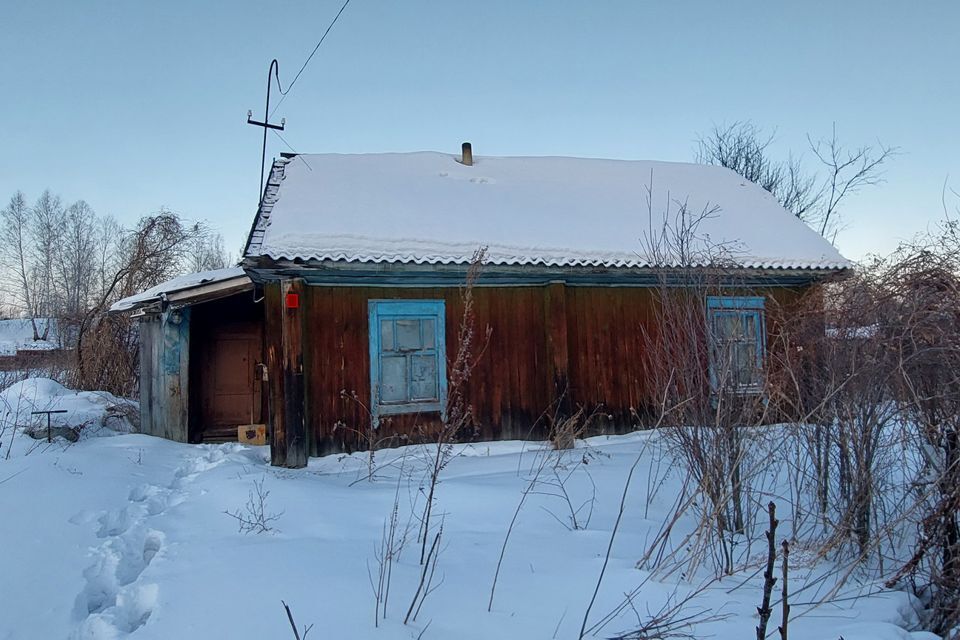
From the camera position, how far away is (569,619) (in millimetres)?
2445

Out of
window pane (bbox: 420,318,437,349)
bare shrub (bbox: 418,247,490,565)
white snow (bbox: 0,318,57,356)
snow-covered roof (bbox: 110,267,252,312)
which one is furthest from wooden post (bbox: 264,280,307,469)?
white snow (bbox: 0,318,57,356)

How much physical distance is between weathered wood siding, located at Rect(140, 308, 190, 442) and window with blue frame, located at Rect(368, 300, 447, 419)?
372 centimetres

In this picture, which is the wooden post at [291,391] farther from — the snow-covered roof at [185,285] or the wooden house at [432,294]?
the snow-covered roof at [185,285]

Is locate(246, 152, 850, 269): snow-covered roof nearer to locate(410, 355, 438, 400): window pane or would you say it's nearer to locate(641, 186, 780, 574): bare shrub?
locate(410, 355, 438, 400): window pane

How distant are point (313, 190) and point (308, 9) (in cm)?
210

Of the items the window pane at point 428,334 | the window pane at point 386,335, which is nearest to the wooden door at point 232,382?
the window pane at point 386,335

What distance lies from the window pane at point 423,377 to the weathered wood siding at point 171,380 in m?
4.00

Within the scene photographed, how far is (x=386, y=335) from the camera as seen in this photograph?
22.0 feet

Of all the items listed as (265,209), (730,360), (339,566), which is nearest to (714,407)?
(730,360)

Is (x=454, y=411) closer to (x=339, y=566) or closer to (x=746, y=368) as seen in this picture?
(x=339, y=566)

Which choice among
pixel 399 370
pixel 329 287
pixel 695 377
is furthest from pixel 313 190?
pixel 695 377

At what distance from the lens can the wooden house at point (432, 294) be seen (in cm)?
622

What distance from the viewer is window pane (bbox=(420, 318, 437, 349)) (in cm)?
684

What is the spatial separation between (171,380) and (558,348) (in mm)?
5740
